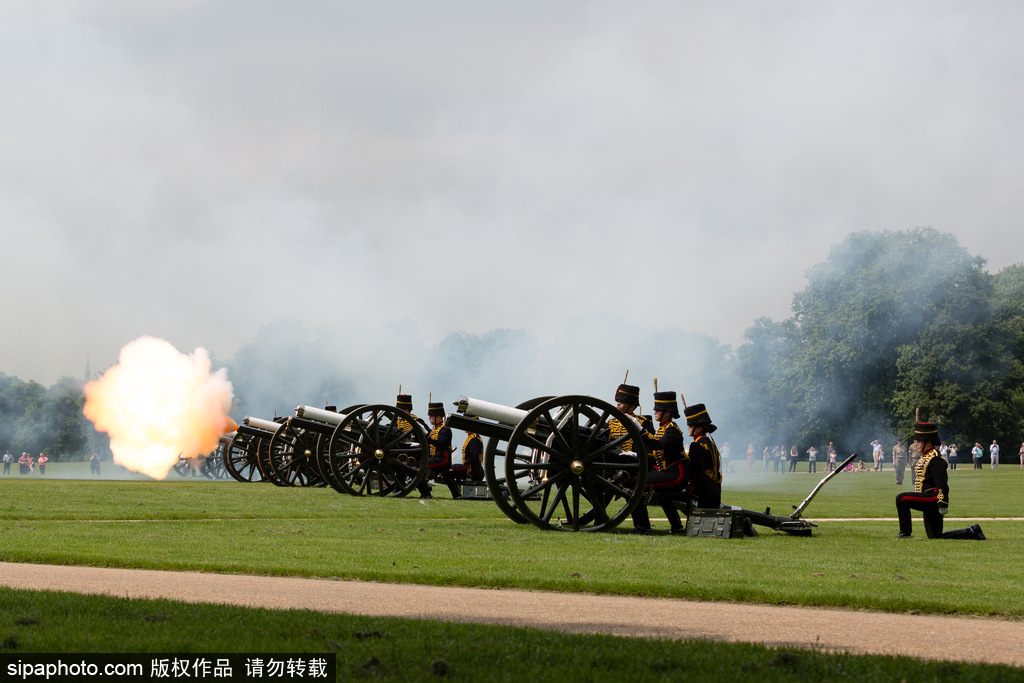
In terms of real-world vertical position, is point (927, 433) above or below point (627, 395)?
below

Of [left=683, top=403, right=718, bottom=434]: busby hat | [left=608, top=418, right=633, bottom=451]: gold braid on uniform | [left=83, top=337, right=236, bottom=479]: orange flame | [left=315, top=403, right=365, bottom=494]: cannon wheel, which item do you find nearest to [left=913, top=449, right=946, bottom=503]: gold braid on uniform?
[left=683, top=403, right=718, bottom=434]: busby hat

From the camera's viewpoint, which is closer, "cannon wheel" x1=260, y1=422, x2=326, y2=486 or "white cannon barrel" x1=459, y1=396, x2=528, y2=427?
"white cannon barrel" x1=459, y1=396, x2=528, y2=427

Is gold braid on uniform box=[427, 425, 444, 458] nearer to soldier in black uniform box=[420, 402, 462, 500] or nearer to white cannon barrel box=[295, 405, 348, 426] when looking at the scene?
soldier in black uniform box=[420, 402, 462, 500]

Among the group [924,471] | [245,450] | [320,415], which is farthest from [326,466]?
[924,471]

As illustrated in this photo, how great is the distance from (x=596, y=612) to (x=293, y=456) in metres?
19.9

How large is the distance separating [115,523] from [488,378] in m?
31.9

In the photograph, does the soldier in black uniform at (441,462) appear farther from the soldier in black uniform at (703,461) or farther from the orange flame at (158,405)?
the orange flame at (158,405)

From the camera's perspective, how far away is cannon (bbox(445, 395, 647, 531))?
12680 mm

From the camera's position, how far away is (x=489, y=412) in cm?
1321

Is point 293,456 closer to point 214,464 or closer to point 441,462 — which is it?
point 441,462

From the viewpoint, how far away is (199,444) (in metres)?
33.3

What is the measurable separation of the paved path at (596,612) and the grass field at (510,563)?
41cm

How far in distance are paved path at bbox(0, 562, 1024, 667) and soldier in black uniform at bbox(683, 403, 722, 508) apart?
16.9 feet

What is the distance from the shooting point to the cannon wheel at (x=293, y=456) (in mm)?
25812
